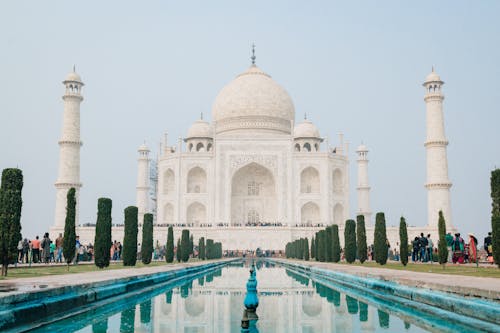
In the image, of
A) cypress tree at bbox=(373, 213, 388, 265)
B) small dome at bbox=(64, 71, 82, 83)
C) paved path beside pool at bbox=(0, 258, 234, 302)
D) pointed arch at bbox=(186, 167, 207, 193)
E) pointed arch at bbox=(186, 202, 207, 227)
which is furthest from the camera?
pointed arch at bbox=(186, 167, 207, 193)

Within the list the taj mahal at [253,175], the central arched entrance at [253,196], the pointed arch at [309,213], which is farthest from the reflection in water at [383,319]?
the central arched entrance at [253,196]

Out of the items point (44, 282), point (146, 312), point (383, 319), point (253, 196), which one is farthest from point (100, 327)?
point (253, 196)

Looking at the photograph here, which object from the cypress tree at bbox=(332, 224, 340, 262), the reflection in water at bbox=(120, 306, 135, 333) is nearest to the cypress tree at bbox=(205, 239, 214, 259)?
the cypress tree at bbox=(332, 224, 340, 262)

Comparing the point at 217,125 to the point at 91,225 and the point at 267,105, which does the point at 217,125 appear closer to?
the point at 267,105

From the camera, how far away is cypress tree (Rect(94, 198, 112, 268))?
9.48 meters

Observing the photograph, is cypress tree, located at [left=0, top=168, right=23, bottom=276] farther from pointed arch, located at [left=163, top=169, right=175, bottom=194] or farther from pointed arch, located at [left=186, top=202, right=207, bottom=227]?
pointed arch, located at [left=163, top=169, right=175, bottom=194]

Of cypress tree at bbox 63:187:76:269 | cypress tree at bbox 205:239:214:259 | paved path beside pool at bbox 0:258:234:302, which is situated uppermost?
cypress tree at bbox 63:187:76:269

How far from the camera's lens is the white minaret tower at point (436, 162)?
75.7 ft

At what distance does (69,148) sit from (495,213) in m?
20.0

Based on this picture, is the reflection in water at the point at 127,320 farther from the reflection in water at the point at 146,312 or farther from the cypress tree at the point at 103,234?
the cypress tree at the point at 103,234

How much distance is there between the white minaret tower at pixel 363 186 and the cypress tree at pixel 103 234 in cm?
2041

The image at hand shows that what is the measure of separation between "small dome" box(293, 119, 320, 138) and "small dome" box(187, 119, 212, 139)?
539 cm

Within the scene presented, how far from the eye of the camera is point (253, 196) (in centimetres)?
2953

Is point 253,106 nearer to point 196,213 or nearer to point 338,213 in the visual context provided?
point 196,213
